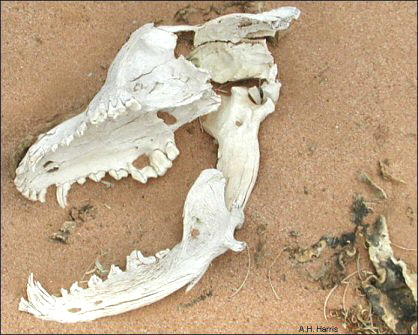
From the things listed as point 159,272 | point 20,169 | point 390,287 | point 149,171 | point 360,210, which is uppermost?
point 20,169

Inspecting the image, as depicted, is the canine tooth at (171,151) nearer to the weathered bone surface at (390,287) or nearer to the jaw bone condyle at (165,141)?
the jaw bone condyle at (165,141)

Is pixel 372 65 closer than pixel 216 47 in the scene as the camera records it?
No

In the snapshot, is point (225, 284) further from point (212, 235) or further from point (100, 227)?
point (100, 227)

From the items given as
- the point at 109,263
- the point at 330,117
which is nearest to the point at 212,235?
the point at 109,263

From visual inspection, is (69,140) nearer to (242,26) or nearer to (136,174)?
(136,174)

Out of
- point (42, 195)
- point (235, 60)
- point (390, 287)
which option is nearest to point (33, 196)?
point (42, 195)
